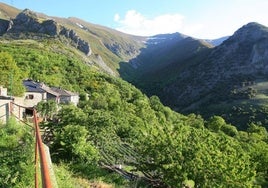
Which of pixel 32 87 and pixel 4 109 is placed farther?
pixel 32 87

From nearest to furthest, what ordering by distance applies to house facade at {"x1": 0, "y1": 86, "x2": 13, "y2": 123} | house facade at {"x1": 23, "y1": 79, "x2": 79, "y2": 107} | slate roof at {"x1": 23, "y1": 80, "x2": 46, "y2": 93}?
house facade at {"x1": 0, "y1": 86, "x2": 13, "y2": 123}
house facade at {"x1": 23, "y1": 79, "x2": 79, "y2": 107}
slate roof at {"x1": 23, "y1": 80, "x2": 46, "y2": 93}

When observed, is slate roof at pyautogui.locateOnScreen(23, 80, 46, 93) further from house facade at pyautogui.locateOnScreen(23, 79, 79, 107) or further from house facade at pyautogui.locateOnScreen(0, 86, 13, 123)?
house facade at pyautogui.locateOnScreen(0, 86, 13, 123)

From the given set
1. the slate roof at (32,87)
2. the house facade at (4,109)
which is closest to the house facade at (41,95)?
the slate roof at (32,87)

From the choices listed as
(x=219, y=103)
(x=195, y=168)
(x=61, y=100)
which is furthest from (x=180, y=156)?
(x=219, y=103)

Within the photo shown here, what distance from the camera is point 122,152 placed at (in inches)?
1625

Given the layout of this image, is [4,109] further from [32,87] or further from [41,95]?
[32,87]

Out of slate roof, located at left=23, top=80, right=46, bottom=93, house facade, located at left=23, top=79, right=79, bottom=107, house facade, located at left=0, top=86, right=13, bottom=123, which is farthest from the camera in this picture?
slate roof, located at left=23, top=80, right=46, bottom=93

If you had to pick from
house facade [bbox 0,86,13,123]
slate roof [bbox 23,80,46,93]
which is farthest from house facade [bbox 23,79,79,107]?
house facade [bbox 0,86,13,123]

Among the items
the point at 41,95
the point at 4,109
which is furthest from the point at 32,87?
the point at 4,109

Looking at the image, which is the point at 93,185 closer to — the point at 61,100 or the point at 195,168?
the point at 195,168

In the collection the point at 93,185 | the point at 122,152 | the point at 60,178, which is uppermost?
the point at 60,178

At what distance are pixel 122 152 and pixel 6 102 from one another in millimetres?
14628

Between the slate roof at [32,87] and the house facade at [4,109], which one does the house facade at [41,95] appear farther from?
the house facade at [4,109]

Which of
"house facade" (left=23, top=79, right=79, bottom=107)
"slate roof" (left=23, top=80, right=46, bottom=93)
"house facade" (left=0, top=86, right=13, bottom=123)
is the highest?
"house facade" (left=0, top=86, right=13, bottom=123)
